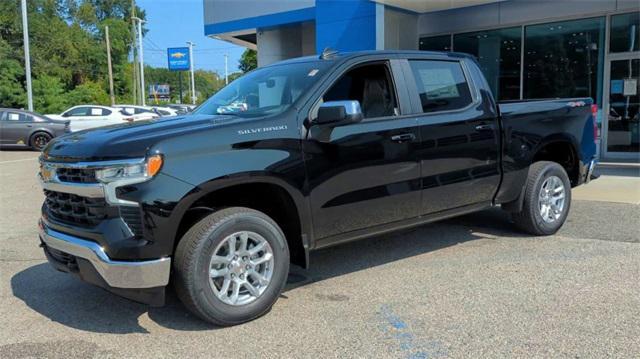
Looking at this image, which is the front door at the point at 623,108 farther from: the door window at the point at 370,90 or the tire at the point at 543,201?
the door window at the point at 370,90

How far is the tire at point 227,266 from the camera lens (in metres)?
3.93

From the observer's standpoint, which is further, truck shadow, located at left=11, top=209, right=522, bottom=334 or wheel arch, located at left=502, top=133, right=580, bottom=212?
wheel arch, located at left=502, top=133, right=580, bottom=212

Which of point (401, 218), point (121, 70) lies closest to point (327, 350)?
point (401, 218)

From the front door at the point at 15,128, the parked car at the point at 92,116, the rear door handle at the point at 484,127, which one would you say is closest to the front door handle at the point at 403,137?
the rear door handle at the point at 484,127

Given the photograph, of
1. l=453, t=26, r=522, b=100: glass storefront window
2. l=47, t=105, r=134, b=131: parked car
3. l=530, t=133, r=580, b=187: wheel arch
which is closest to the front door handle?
l=530, t=133, r=580, b=187: wheel arch

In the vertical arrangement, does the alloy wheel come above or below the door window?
below

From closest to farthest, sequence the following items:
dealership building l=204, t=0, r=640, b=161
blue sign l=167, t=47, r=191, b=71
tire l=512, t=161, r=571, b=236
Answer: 1. tire l=512, t=161, r=571, b=236
2. dealership building l=204, t=0, r=640, b=161
3. blue sign l=167, t=47, r=191, b=71

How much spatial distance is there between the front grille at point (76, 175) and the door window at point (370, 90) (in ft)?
6.69

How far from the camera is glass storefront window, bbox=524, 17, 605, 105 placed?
13.8 metres

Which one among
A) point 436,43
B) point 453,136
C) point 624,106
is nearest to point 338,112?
point 453,136

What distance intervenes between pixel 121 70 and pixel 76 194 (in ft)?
238

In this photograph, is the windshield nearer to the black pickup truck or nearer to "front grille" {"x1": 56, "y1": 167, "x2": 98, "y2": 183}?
the black pickup truck

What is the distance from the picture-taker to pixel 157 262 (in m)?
3.81

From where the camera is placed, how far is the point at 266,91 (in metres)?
5.08
